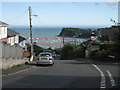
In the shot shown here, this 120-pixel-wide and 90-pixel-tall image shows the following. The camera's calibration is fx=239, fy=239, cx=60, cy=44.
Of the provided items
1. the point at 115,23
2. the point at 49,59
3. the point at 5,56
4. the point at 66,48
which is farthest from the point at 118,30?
the point at 66,48

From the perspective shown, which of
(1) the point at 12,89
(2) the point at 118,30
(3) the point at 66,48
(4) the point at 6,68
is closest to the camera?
(1) the point at 12,89

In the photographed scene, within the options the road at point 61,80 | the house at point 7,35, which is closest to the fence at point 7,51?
the road at point 61,80

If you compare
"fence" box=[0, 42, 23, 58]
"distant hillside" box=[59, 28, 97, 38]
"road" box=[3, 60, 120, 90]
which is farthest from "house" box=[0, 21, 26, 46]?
"distant hillside" box=[59, 28, 97, 38]

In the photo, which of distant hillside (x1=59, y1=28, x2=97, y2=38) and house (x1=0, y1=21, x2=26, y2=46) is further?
distant hillside (x1=59, y1=28, x2=97, y2=38)

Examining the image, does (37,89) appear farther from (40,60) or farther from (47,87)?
(40,60)

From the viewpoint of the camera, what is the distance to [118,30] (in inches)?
1078

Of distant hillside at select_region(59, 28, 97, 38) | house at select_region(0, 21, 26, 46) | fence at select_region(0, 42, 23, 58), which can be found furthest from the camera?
distant hillside at select_region(59, 28, 97, 38)

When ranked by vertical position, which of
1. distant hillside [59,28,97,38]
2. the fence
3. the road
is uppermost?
distant hillside [59,28,97,38]

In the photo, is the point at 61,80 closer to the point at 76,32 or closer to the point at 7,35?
the point at 7,35

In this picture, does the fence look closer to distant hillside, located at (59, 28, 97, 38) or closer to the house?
the house

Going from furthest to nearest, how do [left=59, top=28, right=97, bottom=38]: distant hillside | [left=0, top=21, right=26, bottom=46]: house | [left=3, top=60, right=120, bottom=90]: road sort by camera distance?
[left=59, top=28, right=97, bottom=38]: distant hillside → [left=0, top=21, right=26, bottom=46]: house → [left=3, top=60, right=120, bottom=90]: road

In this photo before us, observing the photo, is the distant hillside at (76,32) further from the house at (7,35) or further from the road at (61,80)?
the road at (61,80)

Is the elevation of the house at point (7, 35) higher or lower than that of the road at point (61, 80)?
higher

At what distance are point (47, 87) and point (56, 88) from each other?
1.49 feet
